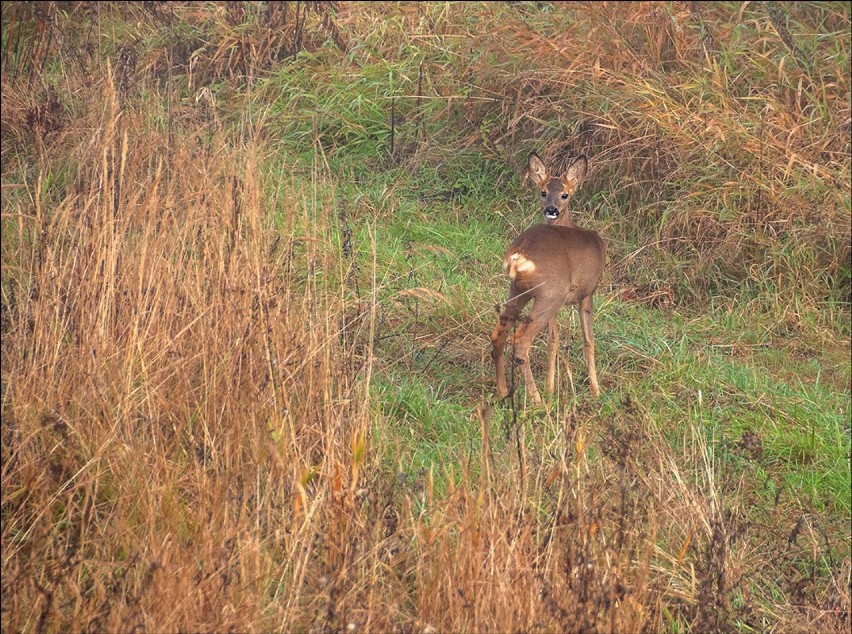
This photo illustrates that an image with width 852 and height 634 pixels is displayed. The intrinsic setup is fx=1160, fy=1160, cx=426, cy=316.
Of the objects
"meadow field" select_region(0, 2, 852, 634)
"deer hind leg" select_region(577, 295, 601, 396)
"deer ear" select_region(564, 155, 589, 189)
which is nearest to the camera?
"meadow field" select_region(0, 2, 852, 634)

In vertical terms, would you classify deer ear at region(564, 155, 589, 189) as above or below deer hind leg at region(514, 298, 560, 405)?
above

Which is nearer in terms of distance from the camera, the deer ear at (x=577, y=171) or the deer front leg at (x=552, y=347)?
the deer front leg at (x=552, y=347)

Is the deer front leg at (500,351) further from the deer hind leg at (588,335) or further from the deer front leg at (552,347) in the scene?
the deer hind leg at (588,335)

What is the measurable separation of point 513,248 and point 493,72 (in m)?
2.86

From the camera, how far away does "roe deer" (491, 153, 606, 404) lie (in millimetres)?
5039

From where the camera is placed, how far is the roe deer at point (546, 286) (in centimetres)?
504

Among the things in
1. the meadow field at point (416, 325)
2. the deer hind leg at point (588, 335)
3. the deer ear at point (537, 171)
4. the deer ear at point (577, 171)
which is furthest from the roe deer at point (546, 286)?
the deer ear at point (537, 171)

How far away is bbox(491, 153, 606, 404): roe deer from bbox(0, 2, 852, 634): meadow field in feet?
0.56

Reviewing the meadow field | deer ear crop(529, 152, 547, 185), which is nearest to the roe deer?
the meadow field

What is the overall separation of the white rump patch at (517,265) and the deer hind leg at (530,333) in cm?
15

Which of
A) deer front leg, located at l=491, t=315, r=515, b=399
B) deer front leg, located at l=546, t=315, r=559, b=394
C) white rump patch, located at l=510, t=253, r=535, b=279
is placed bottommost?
deer front leg, located at l=546, t=315, r=559, b=394

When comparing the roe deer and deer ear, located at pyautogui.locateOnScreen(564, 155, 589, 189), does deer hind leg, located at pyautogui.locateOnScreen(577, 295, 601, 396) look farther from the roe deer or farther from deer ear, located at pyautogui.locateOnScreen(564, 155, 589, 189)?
deer ear, located at pyautogui.locateOnScreen(564, 155, 589, 189)

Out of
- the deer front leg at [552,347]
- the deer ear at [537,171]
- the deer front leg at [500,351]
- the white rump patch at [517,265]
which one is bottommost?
the deer front leg at [552,347]

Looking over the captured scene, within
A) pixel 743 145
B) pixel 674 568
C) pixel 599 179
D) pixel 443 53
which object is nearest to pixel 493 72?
pixel 443 53
